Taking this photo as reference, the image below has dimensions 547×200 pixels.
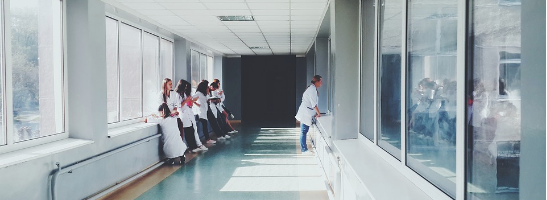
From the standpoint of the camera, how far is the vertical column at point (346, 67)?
5168 mm

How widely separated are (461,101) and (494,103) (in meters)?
0.34

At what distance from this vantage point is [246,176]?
6707 mm

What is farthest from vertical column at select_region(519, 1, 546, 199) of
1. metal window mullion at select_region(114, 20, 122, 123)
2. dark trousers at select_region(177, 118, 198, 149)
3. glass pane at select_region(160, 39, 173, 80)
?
glass pane at select_region(160, 39, 173, 80)

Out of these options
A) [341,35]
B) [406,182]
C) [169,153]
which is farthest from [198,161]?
[406,182]

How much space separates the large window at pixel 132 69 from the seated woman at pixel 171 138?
0.26 metres

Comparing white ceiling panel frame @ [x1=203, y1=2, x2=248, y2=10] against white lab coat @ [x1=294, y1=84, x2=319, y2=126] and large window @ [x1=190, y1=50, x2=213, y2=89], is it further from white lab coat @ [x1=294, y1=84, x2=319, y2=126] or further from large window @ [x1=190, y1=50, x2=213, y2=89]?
large window @ [x1=190, y1=50, x2=213, y2=89]

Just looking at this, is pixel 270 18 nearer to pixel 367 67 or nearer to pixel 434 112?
pixel 367 67

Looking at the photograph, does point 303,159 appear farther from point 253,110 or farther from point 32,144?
point 253,110

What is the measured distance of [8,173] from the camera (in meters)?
3.88

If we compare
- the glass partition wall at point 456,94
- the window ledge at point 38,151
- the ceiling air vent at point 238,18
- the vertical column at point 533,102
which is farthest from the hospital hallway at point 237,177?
the vertical column at point 533,102

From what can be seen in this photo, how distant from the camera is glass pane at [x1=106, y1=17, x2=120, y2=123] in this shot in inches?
267

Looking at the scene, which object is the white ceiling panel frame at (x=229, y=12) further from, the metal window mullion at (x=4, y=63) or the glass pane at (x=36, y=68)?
the metal window mullion at (x=4, y=63)

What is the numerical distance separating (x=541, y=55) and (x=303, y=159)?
7076mm

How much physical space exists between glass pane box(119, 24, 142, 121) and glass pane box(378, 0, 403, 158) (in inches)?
187
